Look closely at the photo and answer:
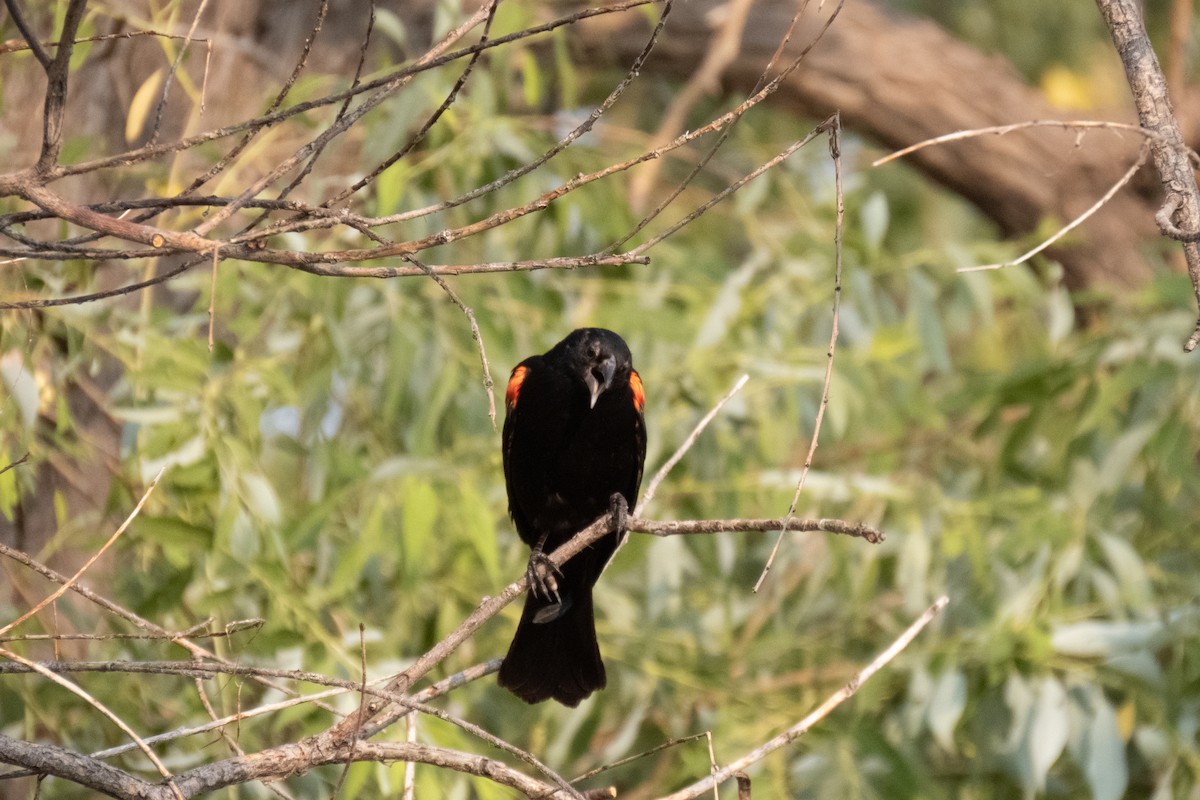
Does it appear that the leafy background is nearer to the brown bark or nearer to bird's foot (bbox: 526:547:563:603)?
bird's foot (bbox: 526:547:563:603)

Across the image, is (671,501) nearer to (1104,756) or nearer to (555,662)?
(555,662)

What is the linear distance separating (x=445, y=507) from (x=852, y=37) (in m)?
4.09

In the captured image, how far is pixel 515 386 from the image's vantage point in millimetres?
4105

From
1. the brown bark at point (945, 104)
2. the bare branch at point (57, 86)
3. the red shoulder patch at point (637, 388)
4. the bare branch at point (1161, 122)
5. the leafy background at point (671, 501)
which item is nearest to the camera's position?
the bare branch at point (57, 86)

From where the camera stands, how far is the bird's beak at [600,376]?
373 cm

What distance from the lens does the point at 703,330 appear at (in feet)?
15.8

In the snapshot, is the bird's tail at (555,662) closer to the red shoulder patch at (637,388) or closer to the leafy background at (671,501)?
the leafy background at (671,501)

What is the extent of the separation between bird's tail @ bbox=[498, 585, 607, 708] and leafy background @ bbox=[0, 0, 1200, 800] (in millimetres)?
293

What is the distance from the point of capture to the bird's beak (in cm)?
373

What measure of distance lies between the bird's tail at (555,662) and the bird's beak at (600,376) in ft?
2.14

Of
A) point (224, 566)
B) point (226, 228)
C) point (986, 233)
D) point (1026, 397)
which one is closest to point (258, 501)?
point (224, 566)

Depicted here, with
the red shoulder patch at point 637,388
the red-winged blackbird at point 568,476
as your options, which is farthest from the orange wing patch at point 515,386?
the red shoulder patch at point 637,388

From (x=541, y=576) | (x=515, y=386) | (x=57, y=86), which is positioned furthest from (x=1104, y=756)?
(x=57, y=86)

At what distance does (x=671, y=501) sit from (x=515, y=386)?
1.14 meters
